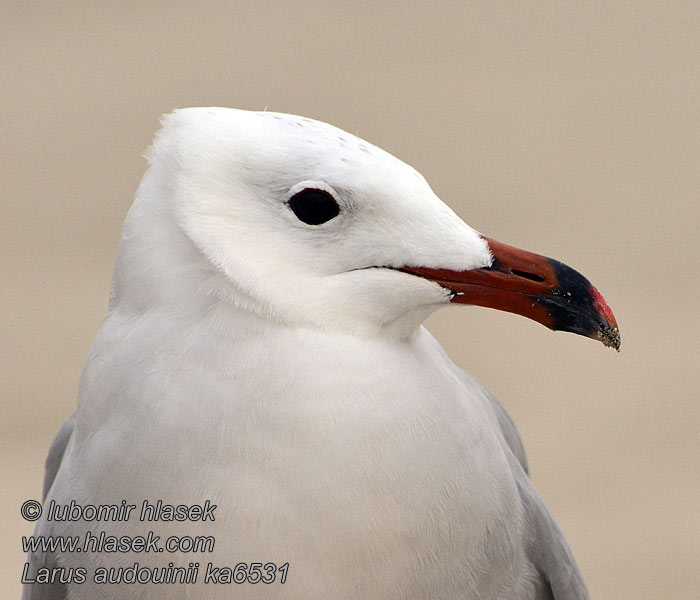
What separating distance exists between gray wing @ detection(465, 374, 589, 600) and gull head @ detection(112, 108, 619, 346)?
0.81 ft

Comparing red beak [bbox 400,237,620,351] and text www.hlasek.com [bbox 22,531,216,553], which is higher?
red beak [bbox 400,237,620,351]

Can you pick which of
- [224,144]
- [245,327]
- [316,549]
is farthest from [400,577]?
[224,144]

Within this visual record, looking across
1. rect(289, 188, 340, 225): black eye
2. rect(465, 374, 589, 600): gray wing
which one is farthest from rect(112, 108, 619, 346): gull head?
rect(465, 374, 589, 600): gray wing

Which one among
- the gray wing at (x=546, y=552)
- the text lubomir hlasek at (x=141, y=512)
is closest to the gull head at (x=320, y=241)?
the text lubomir hlasek at (x=141, y=512)

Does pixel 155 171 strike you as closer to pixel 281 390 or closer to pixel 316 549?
pixel 281 390

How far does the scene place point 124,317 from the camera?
0.77 metres

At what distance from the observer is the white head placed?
698 mm

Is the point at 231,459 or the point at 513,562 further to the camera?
the point at 513,562

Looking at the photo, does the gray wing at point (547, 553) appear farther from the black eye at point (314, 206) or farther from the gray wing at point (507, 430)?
the black eye at point (314, 206)

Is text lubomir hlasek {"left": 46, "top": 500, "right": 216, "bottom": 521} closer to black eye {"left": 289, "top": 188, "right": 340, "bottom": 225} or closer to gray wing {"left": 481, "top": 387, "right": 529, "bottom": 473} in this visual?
black eye {"left": 289, "top": 188, "right": 340, "bottom": 225}

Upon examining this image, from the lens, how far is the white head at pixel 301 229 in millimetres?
698

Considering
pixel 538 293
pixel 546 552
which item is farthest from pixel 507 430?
pixel 538 293

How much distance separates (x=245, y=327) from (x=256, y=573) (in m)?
0.18

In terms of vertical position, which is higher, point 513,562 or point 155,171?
point 155,171
